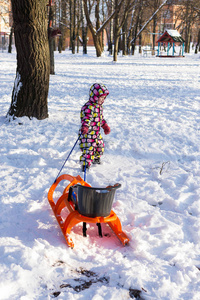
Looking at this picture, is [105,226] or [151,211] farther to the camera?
[151,211]

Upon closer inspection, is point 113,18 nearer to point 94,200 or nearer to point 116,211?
point 116,211

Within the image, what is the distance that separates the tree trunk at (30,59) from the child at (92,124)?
2.42 m

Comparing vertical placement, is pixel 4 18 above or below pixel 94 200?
above

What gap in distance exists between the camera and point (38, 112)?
6.63 m

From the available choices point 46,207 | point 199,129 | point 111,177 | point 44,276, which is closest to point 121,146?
point 111,177

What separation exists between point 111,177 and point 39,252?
71.5 inches

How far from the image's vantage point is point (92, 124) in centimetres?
439

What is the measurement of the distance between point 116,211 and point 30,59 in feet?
13.3

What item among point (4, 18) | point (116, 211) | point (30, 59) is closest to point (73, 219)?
point (116, 211)

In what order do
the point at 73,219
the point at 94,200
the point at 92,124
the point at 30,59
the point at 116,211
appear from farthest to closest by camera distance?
the point at 30,59
the point at 92,124
the point at 116,211
the point at 73,219
the point at 94,200

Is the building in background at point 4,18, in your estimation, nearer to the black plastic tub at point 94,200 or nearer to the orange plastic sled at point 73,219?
the orange plastic sled at point 73,219

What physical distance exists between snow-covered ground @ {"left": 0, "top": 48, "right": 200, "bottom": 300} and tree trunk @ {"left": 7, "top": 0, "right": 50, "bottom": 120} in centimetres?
31

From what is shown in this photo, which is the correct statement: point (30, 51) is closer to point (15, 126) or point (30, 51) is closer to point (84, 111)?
point (15, 126)

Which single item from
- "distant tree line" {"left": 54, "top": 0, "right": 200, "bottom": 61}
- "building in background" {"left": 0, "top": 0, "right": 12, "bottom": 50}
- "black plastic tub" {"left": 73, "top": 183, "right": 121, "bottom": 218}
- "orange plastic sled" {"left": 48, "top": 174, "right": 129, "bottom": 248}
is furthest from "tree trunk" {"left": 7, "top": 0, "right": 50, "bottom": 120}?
"building in background" {"left": 0, "top": 0, "right": 12, "bottom": 50}
